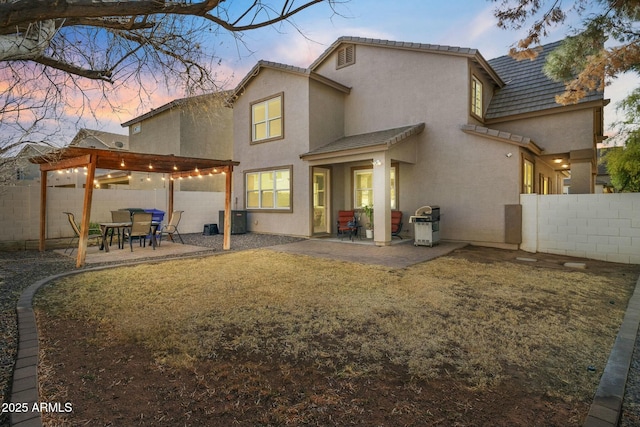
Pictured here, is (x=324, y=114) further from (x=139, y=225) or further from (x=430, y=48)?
(x=139, y=225)

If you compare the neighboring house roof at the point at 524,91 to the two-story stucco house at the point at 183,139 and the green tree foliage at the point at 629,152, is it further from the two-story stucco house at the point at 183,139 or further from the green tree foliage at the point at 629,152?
the two-story stucco house at the point at 183,139

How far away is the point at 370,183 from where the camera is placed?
12203mm

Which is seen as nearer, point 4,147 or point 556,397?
point 556,397

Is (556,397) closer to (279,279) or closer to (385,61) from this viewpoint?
(279,279)

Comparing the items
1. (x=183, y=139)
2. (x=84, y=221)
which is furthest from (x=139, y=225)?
(x=183, y=139)

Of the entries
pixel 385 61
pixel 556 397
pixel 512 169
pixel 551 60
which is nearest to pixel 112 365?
pixel 556 397

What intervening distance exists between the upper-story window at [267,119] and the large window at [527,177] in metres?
8.38

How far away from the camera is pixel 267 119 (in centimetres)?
1325

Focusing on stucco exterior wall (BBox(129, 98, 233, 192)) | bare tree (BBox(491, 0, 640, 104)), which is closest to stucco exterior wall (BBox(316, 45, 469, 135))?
bare tree (BBox(491, 0, 640, 104))

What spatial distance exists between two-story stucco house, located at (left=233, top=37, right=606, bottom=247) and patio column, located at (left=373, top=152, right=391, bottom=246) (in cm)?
3

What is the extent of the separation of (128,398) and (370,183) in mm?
10716

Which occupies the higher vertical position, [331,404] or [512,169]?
[512,169]

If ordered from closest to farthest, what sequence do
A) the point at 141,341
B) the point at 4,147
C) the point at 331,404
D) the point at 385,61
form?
the point at 331,404, the point at 141,341, the point at 4,147, the point at 385,61

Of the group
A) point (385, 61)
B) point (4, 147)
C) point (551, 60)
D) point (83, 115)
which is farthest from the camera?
point (385, 61)
